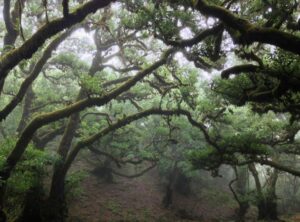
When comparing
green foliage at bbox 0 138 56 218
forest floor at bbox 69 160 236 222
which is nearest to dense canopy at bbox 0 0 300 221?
green foliage at bbox 0 138 56 218

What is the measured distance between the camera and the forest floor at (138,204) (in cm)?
1980

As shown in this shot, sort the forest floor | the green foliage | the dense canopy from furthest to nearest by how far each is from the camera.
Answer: the forest floor, the green foliage, the dense canopy

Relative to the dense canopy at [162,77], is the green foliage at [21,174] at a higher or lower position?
lower

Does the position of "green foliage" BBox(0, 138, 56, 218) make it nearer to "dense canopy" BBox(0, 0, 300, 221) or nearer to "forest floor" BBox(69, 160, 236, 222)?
"dense canopy" BBox(0, 0, 300, 221)

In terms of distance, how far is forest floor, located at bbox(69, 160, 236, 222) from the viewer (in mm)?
19803

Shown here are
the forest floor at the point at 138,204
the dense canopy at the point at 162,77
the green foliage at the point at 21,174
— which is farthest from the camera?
the forest floor at the point at 138,204

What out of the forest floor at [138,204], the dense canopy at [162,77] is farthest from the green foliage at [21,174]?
the forest floor at [138,204]

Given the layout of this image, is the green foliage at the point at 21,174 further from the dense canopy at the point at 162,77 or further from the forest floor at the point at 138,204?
the forest floor at the point at 138,204

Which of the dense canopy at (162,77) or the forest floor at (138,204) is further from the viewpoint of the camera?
the forest floor at (138,204)

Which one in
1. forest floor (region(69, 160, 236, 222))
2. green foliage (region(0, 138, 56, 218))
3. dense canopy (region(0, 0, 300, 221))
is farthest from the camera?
forest floor (region(69, 160, 236, 222))

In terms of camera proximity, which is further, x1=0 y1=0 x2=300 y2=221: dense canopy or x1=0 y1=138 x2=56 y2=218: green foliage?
x1=0 y1=138 x2=56 y2=218: green foliage

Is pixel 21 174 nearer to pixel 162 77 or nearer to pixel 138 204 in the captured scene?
pixel 162 77

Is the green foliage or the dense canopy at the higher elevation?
the dense canopy

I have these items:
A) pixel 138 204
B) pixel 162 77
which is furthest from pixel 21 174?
pixel 138 204
